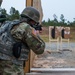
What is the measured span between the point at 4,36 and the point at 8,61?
272 millimetres

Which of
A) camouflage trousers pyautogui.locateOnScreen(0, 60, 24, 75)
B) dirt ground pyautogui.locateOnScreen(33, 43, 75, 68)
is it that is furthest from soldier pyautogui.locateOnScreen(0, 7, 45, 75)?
dirt ground pyautogui.locateOnScreen(33, 43, 75, 68)

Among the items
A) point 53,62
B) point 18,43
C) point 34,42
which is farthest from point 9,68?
point 53,62

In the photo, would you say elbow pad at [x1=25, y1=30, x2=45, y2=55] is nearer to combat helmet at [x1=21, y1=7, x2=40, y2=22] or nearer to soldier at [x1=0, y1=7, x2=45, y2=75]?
soldier at [x1=0, y1=7, x2=45, y2=75]

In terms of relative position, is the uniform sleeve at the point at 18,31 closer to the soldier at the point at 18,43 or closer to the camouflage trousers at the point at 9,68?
the soldier at the point at 18,43

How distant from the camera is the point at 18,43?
11.8 ft

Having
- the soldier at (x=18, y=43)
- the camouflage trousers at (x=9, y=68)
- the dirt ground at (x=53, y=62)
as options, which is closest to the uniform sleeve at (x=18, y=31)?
the soldier at (x=18, y=43)

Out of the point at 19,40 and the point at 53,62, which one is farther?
the point at 53,62

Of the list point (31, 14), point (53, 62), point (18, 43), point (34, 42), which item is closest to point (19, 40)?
point (18, 43)

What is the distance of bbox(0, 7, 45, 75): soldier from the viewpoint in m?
3.57

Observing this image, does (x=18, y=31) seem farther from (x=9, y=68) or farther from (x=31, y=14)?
(x=9, y=68)

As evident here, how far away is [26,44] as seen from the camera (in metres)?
3.64

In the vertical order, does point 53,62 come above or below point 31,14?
below

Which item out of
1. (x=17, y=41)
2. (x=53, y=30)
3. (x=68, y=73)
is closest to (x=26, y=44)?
(x=17, y=41)

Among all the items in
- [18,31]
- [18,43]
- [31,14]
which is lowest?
[18,43]
